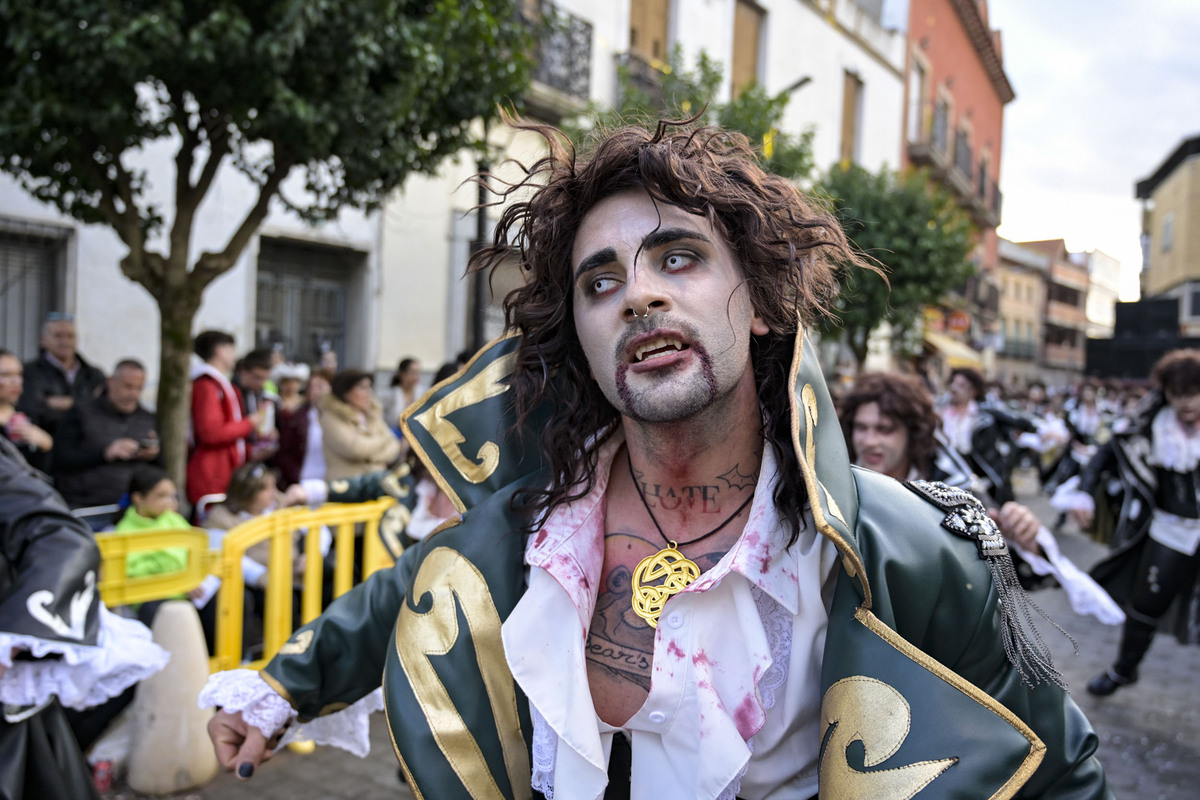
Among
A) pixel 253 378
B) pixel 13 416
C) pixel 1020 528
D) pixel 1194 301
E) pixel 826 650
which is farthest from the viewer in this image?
pixel 1194 301

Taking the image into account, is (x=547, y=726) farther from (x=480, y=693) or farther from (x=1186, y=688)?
(x=1186, y=688)

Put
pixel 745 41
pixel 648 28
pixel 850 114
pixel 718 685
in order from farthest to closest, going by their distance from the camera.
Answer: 1. pixel 850 114
2. pixel 745 41
3. pixel 648 28
4. pixel 718 685

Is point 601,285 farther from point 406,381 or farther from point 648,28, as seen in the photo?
point 648,28

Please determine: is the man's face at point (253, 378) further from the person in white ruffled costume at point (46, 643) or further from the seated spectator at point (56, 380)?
the person in white ruffled costume at point (46, 643)

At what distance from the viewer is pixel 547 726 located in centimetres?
177

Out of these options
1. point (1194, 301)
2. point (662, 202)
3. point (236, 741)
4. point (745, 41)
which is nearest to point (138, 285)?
point (236, 741)

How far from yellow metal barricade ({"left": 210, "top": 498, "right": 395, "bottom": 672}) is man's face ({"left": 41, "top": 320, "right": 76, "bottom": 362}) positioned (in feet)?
7.59

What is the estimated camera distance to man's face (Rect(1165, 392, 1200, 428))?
512 centimetres

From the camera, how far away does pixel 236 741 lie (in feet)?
6.67

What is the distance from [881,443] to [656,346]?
8.07 ft

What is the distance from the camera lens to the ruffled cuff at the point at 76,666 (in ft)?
7.61

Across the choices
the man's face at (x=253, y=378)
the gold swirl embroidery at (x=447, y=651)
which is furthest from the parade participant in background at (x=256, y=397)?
the gold swirl embroidery at (x=447, y=651)

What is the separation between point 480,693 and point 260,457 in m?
5.27

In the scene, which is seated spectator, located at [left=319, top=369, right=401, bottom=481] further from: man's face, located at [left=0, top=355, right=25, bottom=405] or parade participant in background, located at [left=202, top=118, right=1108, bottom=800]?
parade participant in background, located at [left=202, top=118, right=1108, bottom=800]
